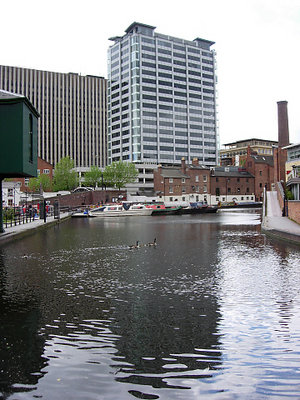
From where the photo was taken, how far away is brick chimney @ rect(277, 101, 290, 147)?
72.9m

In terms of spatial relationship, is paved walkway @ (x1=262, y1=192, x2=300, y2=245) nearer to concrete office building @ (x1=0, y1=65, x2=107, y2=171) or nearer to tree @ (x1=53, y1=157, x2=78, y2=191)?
tree @ (x1=53, y1=157, x2=78, y2=191)

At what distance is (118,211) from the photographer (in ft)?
211

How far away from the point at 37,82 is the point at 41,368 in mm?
167832

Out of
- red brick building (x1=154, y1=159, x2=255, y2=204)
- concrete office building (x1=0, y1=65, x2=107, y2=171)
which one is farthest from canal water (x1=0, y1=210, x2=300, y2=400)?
concrete office building (x1=0, y1=65, x2=107, y2=171)

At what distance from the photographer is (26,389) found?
16.3ft

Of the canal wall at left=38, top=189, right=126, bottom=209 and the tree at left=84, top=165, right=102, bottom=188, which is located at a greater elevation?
the tree at left=84, top=165, right=102, bottom=188

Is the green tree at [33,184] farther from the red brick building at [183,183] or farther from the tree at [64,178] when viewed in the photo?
the red brick building at [183,183]

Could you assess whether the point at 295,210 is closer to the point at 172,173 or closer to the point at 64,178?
the point at 172,173

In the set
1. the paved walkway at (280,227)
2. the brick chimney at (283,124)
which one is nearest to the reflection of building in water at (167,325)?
the paved walkway at (280,227)

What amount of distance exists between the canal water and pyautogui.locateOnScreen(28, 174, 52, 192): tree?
75228 mm

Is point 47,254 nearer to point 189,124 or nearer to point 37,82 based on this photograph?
point 189,124

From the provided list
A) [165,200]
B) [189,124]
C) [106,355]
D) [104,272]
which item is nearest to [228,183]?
[165,200]

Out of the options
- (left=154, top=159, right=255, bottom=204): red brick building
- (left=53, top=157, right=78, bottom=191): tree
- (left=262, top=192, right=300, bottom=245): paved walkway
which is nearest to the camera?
(left=262, top=192, right=300, bottom=245): paved walkway

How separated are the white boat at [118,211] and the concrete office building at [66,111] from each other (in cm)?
9848
